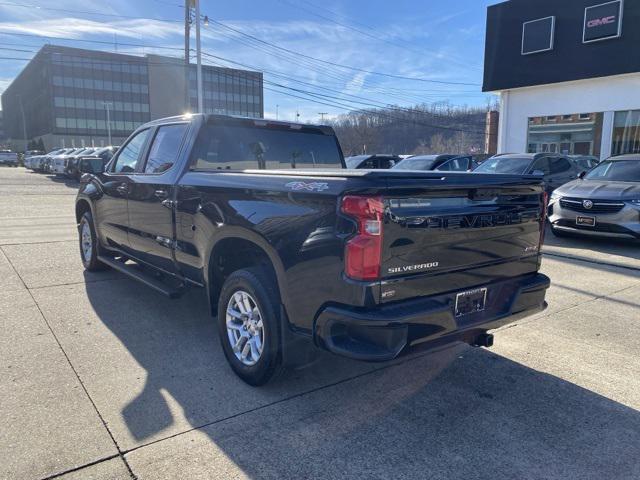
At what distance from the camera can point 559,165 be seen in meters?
13.0

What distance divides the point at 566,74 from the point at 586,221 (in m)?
14.0

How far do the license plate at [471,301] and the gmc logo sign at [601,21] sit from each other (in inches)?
784

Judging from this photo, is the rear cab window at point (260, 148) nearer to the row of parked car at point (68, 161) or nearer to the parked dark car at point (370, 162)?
the parked dark car at point (370, 162)

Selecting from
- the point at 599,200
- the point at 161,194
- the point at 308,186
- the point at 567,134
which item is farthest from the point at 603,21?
the point at 308,186

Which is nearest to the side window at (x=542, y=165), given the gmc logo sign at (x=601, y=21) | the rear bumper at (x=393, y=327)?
the gmc logo sign at (x=601, y=21)

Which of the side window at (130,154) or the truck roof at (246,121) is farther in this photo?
the side window at (130,154)

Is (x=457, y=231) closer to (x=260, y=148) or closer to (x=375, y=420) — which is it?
(x=375, y=420)

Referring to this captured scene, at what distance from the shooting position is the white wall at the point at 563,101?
1864 centimetres

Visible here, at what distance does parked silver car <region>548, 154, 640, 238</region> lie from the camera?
827 centimetres

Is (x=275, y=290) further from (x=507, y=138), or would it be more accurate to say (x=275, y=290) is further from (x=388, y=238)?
(x=507, y=138)

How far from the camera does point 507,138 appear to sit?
908 inches

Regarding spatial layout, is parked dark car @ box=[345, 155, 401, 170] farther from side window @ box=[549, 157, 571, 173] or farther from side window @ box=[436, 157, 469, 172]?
side window @ box=[549, 157, 571, 173]

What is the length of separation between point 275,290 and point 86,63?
86.1m

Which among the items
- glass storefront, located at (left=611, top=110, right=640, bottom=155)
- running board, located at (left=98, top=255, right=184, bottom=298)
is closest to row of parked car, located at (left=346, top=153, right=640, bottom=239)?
running board, located at (left=98, top=255, right=184, bottom=298)
